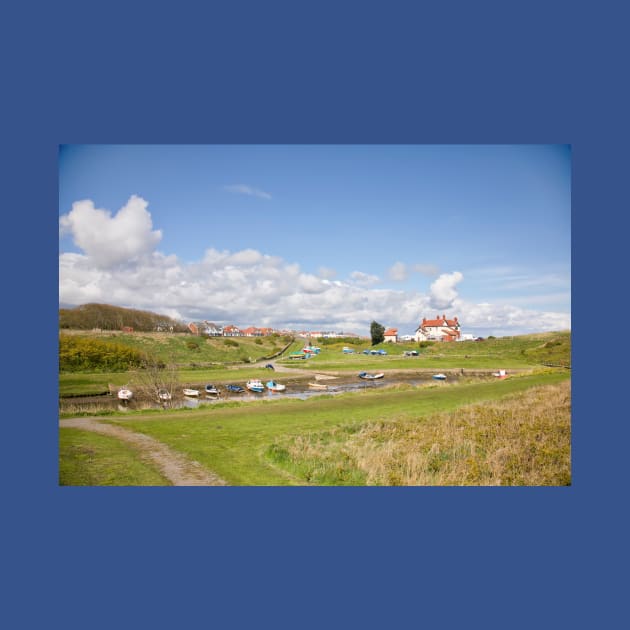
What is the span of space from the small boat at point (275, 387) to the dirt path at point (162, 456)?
226 centimetres

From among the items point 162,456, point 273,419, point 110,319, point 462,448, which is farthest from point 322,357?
point 110,319

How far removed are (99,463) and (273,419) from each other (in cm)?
297

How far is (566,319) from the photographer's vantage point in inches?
324

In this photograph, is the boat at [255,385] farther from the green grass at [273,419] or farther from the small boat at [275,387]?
the green grass at [273,419]

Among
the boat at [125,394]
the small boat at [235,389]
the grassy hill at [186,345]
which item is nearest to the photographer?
the grassy hill at [186,345]

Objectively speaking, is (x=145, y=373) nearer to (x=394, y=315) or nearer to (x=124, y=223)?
(x=124, y=223)

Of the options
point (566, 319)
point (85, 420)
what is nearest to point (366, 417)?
point (566, 319)

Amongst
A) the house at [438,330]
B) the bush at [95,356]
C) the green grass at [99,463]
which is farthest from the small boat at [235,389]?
the house at [438,330]

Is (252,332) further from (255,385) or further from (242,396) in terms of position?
(242,396)

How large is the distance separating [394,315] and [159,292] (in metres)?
4.47

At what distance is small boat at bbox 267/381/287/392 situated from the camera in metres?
9.32

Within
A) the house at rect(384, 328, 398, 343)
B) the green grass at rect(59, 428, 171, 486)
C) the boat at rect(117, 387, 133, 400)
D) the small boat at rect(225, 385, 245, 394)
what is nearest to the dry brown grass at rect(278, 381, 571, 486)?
the house at rect(384, 328, 398, 343)

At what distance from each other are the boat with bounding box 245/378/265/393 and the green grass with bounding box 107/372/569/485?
31 centimetres

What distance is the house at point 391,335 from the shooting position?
9.16 meters
